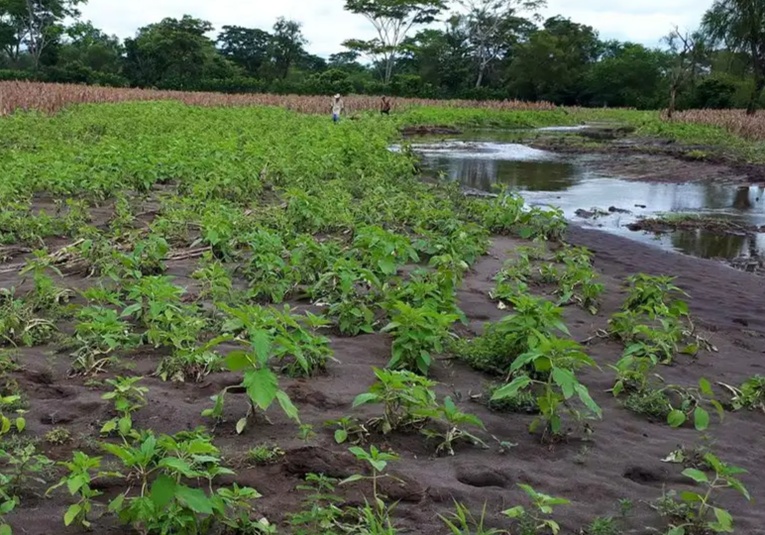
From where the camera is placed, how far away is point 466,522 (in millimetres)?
3014

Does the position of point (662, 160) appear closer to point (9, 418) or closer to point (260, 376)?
point (260, 376)

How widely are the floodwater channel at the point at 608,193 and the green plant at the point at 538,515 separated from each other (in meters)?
7.24

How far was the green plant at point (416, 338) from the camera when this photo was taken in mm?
4399

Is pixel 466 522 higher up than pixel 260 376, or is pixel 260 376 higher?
pixel 260 376

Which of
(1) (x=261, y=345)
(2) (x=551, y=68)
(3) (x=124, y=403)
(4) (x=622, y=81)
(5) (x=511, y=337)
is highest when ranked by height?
(2) (x=551, y=68)

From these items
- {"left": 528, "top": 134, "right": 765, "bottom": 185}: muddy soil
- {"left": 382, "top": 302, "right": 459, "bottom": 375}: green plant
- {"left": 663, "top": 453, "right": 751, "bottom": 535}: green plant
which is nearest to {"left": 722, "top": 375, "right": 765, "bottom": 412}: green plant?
{"left": 663, "top": 453, "right": 751, "bottom": 535}: green plant

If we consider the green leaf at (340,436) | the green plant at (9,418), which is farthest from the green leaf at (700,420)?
the green plant at (9,418)

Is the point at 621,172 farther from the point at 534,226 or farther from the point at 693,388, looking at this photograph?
the point at 693,388

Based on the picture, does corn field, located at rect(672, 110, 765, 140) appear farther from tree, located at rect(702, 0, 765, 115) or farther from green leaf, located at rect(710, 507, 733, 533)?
green leaf, located at rect(710, 507, 733, 533)

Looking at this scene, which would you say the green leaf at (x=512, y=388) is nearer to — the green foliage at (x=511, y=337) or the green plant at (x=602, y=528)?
the green foliage at (x=511, y=337)

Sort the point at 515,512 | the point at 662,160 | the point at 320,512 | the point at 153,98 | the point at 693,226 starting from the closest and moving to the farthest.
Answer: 1. the point at 320,512
2. the point at 515,512
3. the point at 693,226
4. the point at 662,160
5. the point at 153,98

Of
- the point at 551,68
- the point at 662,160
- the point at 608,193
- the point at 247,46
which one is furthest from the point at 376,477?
the point at 247,46

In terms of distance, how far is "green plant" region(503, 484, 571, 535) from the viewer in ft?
9.63

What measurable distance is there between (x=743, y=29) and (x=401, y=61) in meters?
39.9
